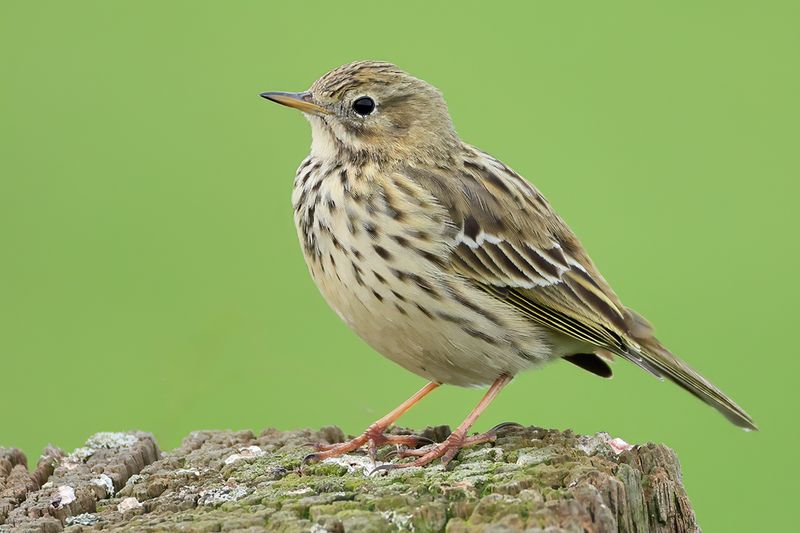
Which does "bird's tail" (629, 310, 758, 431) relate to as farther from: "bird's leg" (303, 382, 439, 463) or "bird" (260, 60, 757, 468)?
"bird's leg" (303, 382, 439, 463)

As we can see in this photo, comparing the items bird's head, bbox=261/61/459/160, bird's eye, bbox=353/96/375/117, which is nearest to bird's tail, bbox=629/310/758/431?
bird's head, bbox=261/61/459/160

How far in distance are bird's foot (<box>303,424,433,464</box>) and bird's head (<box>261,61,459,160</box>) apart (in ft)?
5.60

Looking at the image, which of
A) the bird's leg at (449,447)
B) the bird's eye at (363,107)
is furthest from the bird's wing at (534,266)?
the bird's leg at (449,447)

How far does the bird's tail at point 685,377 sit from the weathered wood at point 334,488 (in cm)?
137

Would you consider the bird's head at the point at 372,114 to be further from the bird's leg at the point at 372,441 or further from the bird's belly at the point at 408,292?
the bird's leg at the point at 372,441

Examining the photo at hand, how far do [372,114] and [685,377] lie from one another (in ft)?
8.00

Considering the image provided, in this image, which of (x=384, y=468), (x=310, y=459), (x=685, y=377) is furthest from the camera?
(x=685, y=377)

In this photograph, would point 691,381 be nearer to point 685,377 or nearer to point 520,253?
point 685,377

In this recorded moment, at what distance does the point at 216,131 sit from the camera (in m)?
15.1

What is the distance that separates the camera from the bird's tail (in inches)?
320

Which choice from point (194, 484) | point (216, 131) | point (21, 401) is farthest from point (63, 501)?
point (216, 131)

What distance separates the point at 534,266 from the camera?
26.1 feet

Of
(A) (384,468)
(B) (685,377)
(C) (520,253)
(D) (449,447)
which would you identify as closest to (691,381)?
(B) (685,377)

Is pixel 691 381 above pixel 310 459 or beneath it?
above
